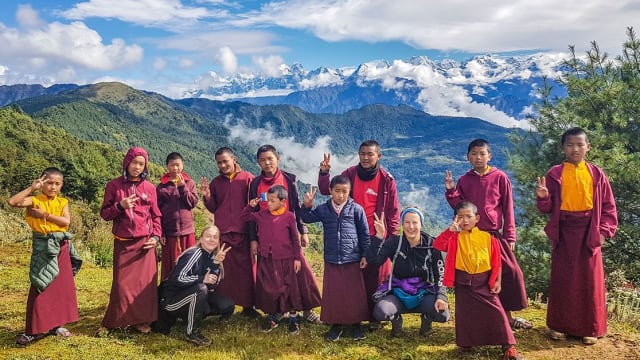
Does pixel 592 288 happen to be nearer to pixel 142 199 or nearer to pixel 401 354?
pixel 401 354

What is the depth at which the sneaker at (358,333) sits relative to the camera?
20.8ft

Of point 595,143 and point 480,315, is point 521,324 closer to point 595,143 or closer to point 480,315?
point 480,315

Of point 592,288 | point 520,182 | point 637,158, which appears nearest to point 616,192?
point 637,158

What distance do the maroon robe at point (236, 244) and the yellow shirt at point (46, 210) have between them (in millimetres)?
2122

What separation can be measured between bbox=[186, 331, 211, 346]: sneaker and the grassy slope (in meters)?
0.08

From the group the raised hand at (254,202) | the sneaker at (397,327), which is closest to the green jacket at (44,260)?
the raised hand at (254,202)

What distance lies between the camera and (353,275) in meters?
6.36

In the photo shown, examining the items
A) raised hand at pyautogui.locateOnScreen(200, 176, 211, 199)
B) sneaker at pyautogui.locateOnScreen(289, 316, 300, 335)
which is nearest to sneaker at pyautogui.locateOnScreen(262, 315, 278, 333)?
sneaker at pyautogui.locateOnScreen(289, 316, 300, 335)

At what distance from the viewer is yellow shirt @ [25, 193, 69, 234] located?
5984 mm

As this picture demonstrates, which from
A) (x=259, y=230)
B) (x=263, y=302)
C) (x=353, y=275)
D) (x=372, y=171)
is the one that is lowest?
(x=263, y=302)

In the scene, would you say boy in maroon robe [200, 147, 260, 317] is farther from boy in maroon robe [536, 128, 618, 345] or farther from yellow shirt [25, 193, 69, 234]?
boy in maroon robe [536, 128, 618, 345]

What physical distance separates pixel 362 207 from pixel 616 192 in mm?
7610

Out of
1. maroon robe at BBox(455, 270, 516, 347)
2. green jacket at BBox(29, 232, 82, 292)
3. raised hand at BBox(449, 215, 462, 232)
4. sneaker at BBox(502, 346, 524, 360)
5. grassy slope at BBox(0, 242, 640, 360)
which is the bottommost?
grassy slope at BBox(0, 242, 640, 360)

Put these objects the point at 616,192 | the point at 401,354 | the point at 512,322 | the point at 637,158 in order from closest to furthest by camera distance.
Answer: the point at 401,354
the point at 512,322
the point at 637,158
the point at 616,192
